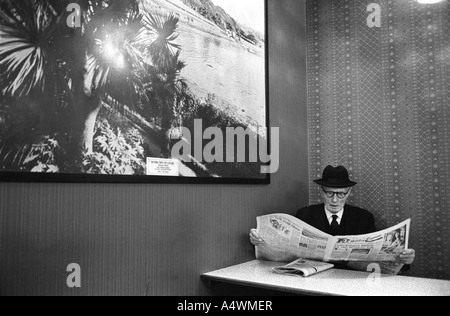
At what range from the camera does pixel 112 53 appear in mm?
1721

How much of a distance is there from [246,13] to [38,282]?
1945 mm

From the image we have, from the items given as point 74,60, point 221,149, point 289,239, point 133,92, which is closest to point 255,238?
point 289,239

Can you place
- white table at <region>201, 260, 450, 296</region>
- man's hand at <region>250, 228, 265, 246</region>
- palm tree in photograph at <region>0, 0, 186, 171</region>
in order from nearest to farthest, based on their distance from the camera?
palm tree in photograph at <region>0, 0, 186, 171</region> → white table at <region>201, 260, 450, 296</region> → man's hand at <region>250, 228, 265, 246</region>

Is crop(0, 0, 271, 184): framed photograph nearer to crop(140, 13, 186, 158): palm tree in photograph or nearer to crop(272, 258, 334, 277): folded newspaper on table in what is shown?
crop(140, 13, 186, 158): palm tree in photograph

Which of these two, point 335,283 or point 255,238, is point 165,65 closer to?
point 255,238

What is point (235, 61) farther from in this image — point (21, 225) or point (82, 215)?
point (21, 225)

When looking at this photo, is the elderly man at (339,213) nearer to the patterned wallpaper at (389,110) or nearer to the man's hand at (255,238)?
the patterned wallpaper at (389,110)

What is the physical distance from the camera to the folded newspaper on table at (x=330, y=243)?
73.7 inches

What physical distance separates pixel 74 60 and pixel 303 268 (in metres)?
1.42

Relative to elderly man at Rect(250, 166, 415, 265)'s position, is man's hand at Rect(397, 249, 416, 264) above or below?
below

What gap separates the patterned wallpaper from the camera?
8.15 feet

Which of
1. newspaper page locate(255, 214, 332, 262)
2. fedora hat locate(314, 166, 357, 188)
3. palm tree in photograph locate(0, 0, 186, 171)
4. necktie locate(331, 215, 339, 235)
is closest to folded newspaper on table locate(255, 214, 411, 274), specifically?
newspaper page locate(255, 214, 332, 262)

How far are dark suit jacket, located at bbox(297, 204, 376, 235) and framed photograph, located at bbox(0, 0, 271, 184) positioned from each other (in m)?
0.42

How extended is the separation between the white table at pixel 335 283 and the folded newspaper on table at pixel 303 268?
25 mm
